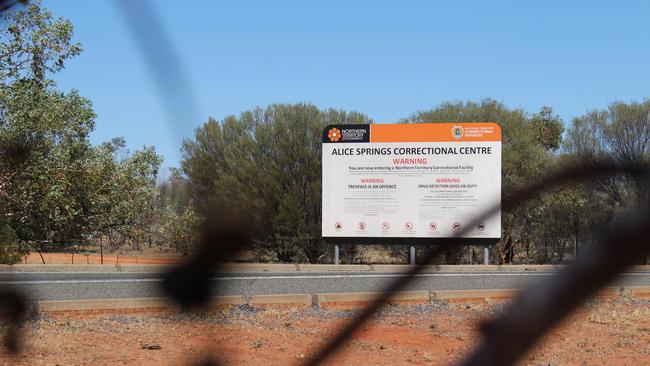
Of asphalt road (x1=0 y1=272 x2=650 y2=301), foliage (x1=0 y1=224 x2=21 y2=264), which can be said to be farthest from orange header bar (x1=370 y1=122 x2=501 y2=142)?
foliage (x1=0 y1=224 x2=21 y2=264)

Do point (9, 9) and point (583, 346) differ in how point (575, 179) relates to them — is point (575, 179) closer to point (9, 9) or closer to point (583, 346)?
point (9, 9)

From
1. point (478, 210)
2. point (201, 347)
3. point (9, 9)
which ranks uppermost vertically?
point (9, 9)

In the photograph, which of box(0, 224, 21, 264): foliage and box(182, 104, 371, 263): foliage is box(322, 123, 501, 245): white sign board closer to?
box(182, 104, 371, 263): foliage

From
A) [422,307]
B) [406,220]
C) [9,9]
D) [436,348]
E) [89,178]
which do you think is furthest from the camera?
[406,220]

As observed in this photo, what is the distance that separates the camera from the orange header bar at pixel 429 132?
22469 mm

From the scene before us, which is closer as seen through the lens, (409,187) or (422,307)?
(422,307)

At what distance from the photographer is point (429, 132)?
22625 mm

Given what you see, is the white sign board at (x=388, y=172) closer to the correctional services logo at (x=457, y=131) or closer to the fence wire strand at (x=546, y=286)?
the correctional services logo at (x=457, y=131)

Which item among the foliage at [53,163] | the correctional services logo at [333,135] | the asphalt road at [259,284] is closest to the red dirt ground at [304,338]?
the asphalt road at [259,284]

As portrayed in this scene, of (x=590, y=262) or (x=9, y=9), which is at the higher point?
(x=9, y=9)

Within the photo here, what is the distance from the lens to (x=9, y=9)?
905 millimetres

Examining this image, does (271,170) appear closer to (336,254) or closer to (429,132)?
(336,254)

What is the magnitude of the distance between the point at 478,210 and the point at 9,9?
0.69 meters

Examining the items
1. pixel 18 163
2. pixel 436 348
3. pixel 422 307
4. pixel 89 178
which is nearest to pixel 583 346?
pixel 436 348
